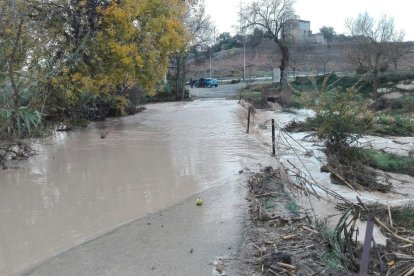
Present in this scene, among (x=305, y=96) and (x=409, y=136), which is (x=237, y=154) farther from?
(x=409, y=136)

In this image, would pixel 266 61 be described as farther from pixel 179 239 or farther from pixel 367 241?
pixel 367 241

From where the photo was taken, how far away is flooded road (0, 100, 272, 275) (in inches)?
280

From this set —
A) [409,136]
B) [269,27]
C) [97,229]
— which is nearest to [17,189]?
[97,229]

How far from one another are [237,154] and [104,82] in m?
7.18

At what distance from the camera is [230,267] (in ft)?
17.9

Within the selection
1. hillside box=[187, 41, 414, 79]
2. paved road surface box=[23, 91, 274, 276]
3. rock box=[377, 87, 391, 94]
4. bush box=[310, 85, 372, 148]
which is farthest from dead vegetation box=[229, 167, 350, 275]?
hillside box=[187, 41, 414, 79]

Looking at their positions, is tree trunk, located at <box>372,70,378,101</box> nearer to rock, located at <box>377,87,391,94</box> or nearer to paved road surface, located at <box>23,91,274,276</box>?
rock, located at <box>377,87,391,94</box>

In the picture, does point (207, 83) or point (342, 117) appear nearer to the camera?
point (342, 117)

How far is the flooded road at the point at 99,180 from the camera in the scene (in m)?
7.12

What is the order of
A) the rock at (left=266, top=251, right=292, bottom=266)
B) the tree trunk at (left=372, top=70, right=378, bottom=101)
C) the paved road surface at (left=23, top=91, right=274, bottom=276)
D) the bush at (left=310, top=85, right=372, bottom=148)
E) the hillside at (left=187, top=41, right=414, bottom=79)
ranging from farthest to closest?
the hillside at (left=187, top=41, right=414, bottom=79) < the tree trunk at (left=372, top=70, right=378, bottom=101) < the bush at (left=310, top=85, right=372, bottom=148) < the paved road surface at (left=23, top=91, right=274, bottom=276) < the rock at (left=266, top=251, right=292, bottom=266)

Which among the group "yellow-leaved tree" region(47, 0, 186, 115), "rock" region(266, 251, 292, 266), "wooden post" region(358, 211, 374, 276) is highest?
"yellow-leaved tree" region(47, 0, 186, 115)

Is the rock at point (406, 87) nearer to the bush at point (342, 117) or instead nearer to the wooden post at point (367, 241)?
the bush at point (342, 117)

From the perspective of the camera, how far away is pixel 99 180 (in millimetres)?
10562

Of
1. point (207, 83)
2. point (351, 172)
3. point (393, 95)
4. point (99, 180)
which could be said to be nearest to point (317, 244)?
point (351, 172)
